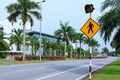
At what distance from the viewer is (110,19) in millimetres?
32125

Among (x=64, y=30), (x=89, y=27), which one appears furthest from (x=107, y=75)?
(x=64, y=30)

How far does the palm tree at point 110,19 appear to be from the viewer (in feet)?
103

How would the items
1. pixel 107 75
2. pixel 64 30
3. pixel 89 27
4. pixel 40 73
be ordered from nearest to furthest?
pixel 89 27 < pixel 107 75 < pixel 40 73 < pixel 64 30

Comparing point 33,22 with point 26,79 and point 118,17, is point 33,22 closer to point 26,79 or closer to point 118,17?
point 118,17

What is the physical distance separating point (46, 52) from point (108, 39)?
9760 centimetres

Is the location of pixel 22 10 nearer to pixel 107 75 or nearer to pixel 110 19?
pixel 110 19

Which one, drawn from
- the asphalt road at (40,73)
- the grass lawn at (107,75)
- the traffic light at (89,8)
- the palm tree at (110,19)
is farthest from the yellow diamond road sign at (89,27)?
the palm tree at (110,19)

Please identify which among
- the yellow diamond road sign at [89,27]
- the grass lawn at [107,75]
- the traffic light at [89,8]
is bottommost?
the grass lawn at [107,75]

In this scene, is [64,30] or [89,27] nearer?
[89,27]

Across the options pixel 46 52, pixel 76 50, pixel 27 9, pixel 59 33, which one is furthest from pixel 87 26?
pixel 76 50

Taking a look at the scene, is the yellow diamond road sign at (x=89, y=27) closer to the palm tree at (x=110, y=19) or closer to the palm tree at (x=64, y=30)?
the palm tree at (x=110, y=19)

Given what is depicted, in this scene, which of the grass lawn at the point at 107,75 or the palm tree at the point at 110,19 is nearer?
the grass lawn at the point at 107,75

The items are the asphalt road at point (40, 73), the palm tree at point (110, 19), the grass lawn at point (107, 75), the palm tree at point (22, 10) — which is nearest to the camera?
the grass lawn at point (107, 75)

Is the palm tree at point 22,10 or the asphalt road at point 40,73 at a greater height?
the palm tree at point 22,10
